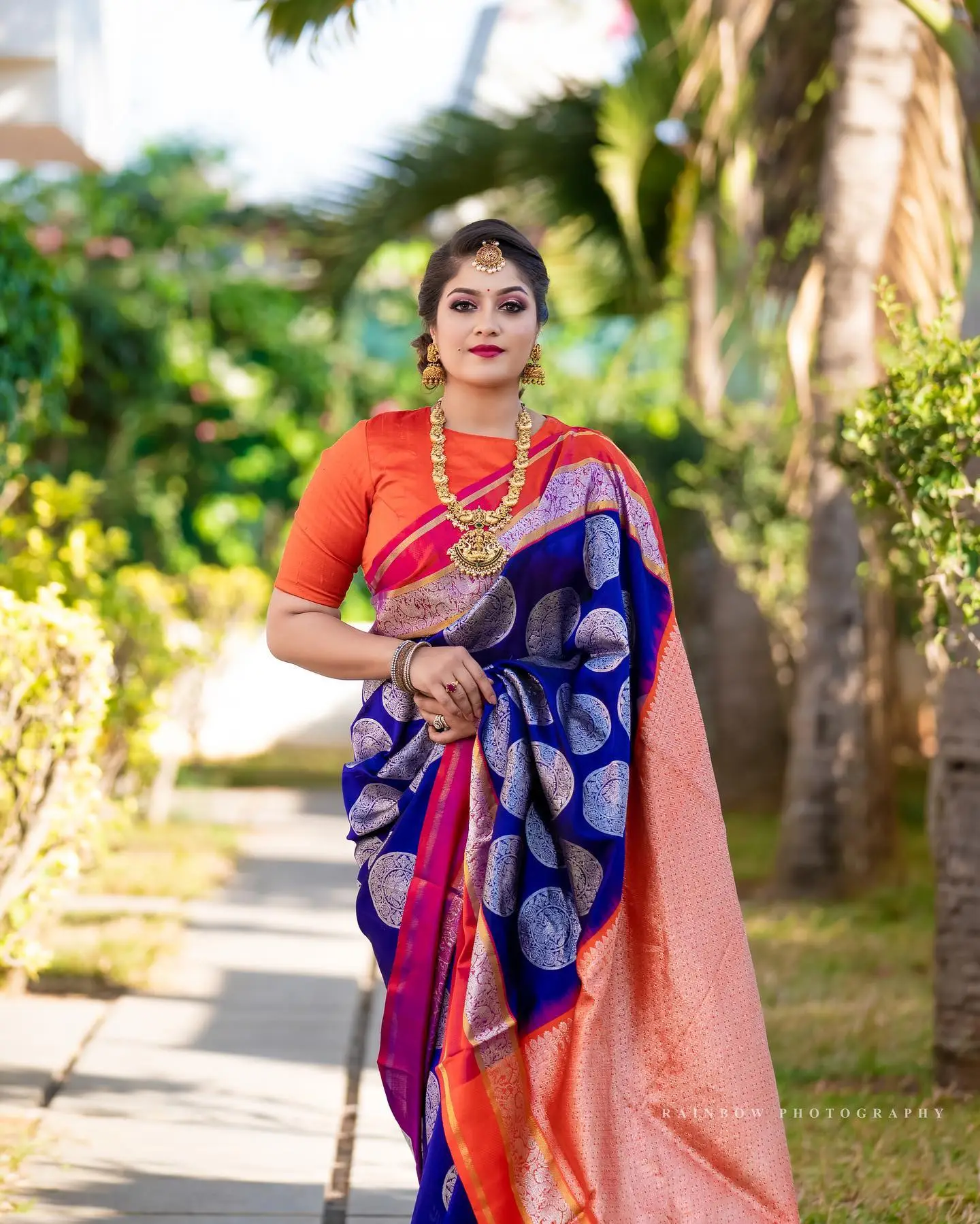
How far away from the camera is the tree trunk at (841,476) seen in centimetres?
668

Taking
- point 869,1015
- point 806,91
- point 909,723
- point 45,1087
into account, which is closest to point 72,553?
point 45,1087

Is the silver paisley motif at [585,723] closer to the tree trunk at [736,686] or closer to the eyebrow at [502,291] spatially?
the eyebrow at [502,291]

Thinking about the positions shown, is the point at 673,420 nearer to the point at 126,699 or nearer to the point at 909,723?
the point at 909,723

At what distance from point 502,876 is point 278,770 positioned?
9.22 metres

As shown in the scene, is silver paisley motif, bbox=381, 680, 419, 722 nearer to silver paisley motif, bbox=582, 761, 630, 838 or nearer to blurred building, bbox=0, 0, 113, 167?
silver paisley motif, bbox=582, 761, 630, 838

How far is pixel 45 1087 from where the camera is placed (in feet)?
12.8

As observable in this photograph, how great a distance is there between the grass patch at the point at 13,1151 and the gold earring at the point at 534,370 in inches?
73.1

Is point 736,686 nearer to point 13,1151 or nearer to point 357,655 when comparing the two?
point 13,1151

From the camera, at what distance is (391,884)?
2.48 m

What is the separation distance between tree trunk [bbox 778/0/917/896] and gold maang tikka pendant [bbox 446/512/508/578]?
13.4ft

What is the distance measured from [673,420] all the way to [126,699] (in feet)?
15.0

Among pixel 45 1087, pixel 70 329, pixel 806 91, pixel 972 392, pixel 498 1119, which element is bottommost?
pixel 45 1087

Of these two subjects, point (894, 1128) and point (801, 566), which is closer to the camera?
point (894, 1128)

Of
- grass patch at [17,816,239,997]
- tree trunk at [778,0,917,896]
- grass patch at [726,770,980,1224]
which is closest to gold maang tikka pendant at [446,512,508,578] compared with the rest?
grass patch at [726,770,980,1224]
